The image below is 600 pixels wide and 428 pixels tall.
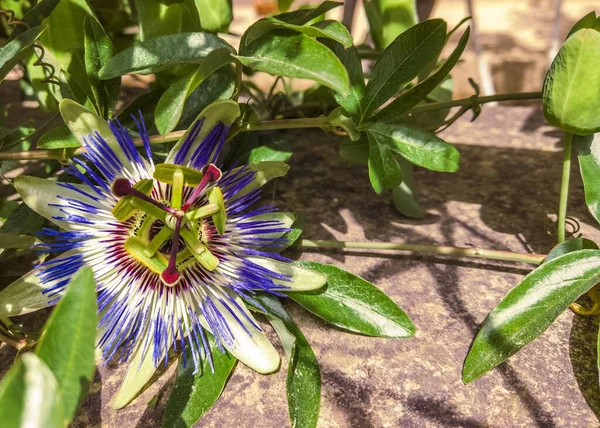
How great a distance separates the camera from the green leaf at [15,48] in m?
0.82

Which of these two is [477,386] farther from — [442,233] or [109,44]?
[109,44]

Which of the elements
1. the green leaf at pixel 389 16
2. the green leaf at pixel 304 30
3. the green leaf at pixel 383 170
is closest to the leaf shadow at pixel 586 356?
the green leaf at pixel 383 170

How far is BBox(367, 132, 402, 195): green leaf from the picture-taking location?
927mm

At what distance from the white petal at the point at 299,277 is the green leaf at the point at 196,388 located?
0.14m

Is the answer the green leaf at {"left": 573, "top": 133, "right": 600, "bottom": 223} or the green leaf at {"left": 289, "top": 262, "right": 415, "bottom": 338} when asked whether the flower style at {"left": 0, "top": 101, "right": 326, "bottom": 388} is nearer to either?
the green leaf at {"left": 289, "top": 262, "right": 415, "bottom": 338}

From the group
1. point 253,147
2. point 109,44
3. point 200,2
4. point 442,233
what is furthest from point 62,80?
point 442,233

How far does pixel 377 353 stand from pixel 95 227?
49cm

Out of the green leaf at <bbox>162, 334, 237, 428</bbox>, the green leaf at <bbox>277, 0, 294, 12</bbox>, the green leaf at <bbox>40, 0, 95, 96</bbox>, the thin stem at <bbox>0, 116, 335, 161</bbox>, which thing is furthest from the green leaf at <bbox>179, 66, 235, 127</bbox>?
the green leaf at <bbox>162, 334, 237, 428</bbox>

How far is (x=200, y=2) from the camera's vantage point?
1.06 metres

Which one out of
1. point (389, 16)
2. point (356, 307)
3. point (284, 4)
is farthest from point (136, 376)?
point (389, 16)

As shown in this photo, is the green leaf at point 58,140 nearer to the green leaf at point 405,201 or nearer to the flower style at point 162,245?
the flower style at point 162,245

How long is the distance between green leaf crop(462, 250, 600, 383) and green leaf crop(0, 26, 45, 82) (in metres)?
0.79

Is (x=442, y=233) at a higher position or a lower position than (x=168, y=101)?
lower

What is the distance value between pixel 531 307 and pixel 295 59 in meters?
0.50
